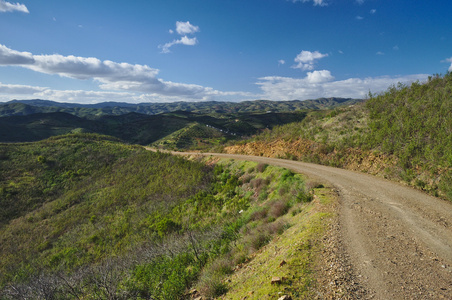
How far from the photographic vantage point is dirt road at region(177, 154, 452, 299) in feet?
14.5

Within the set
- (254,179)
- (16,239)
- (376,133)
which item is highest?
(376,133)

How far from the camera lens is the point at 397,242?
20.0 ft

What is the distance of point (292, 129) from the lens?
2839 cm

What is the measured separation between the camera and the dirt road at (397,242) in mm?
4406

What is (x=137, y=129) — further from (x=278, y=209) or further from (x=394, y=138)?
(x=278, y=209)

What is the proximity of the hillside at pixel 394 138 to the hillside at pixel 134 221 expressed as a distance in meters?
5.54

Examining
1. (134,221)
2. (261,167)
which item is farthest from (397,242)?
(134,221)

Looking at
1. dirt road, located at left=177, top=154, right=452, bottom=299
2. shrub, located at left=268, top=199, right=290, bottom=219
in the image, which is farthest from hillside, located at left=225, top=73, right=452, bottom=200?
shrub, located at left=268, top=199, right=290, bottom=219

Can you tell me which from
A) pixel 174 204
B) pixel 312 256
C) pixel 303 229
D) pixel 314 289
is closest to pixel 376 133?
pixel 303 229

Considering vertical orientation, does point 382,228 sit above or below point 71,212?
above

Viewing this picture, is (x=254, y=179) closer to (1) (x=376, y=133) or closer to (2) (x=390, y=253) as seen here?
(1) (x=376, y=133)

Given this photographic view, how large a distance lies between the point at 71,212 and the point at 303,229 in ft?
87.6

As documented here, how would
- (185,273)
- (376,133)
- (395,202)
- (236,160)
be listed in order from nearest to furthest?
1. (185,273)
2. (395,202)
3. (376,133)
4. (236,160)

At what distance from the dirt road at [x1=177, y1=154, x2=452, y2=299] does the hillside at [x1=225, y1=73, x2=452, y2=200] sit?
189 centimetres
